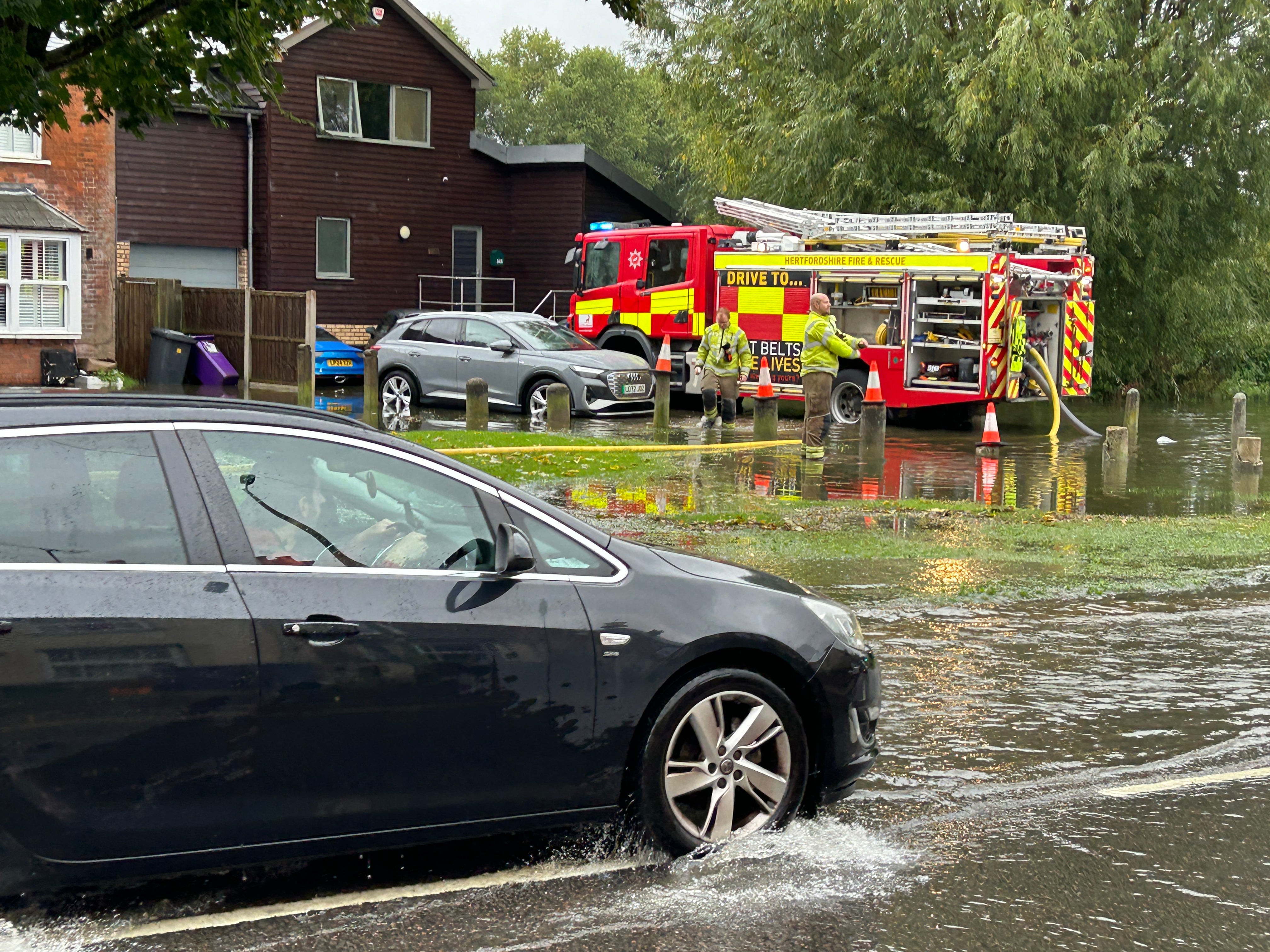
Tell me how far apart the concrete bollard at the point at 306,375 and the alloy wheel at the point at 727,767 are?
16.5 m

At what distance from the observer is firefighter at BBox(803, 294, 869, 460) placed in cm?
1719

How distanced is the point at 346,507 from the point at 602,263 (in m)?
21.8

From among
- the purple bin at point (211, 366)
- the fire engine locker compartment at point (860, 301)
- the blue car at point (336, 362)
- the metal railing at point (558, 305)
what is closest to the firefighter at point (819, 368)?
the fire engine locker compartment at point (860, 301)

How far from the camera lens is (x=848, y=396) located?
22.4 meters

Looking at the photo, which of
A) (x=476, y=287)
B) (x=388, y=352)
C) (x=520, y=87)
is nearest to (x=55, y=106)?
(x=388, y=352)

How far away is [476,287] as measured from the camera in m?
37.0

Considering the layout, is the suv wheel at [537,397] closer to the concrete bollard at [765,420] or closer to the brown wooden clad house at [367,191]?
the concrete bollard at [765,420]

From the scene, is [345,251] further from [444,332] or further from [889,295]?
[889,295]

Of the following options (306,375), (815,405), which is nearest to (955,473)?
(815,405)

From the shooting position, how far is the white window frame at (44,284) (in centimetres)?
2544

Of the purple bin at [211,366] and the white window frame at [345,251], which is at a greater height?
the white window frame at [345,251]

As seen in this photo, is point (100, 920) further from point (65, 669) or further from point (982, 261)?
point (982, 261)

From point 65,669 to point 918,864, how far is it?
2721 mm

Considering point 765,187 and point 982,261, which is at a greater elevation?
point 765,187
